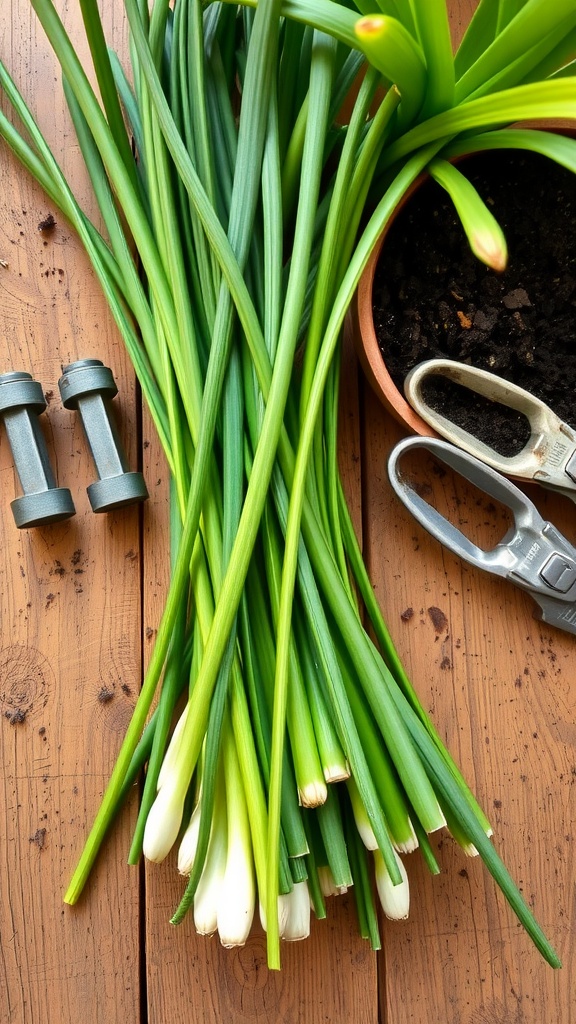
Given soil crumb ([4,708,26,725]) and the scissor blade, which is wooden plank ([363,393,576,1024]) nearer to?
the scissor blade

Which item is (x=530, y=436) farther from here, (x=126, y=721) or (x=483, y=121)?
(x=126, y=721)

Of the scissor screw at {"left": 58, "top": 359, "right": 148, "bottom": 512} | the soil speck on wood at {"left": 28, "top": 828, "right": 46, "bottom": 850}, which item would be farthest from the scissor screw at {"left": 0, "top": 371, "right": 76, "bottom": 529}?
the soil speck on wood at {"left": 28, "top": 828, "right": 46, "bottom": 850}

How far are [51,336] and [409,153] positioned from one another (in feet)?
1.44

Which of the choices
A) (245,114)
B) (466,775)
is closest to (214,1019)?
(466,775)

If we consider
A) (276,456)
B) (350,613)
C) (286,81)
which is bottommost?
(350,613)

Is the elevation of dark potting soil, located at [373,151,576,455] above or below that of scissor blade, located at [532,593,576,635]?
above

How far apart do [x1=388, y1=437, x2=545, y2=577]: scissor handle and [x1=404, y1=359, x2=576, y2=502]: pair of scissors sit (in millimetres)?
16

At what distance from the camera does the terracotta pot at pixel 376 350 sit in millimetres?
761

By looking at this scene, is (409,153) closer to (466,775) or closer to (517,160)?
(517,160)

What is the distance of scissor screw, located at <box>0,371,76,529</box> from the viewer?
30.6 inches

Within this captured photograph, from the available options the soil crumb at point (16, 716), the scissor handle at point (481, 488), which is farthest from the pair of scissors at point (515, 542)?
the soil crumb at point (16, 716)

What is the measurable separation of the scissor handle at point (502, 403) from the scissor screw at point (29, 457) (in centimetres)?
39

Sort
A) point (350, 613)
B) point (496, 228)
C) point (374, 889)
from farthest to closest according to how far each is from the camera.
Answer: point (374, 889)
point (350, 613)
point (496, 228)

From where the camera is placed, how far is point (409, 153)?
764mm
